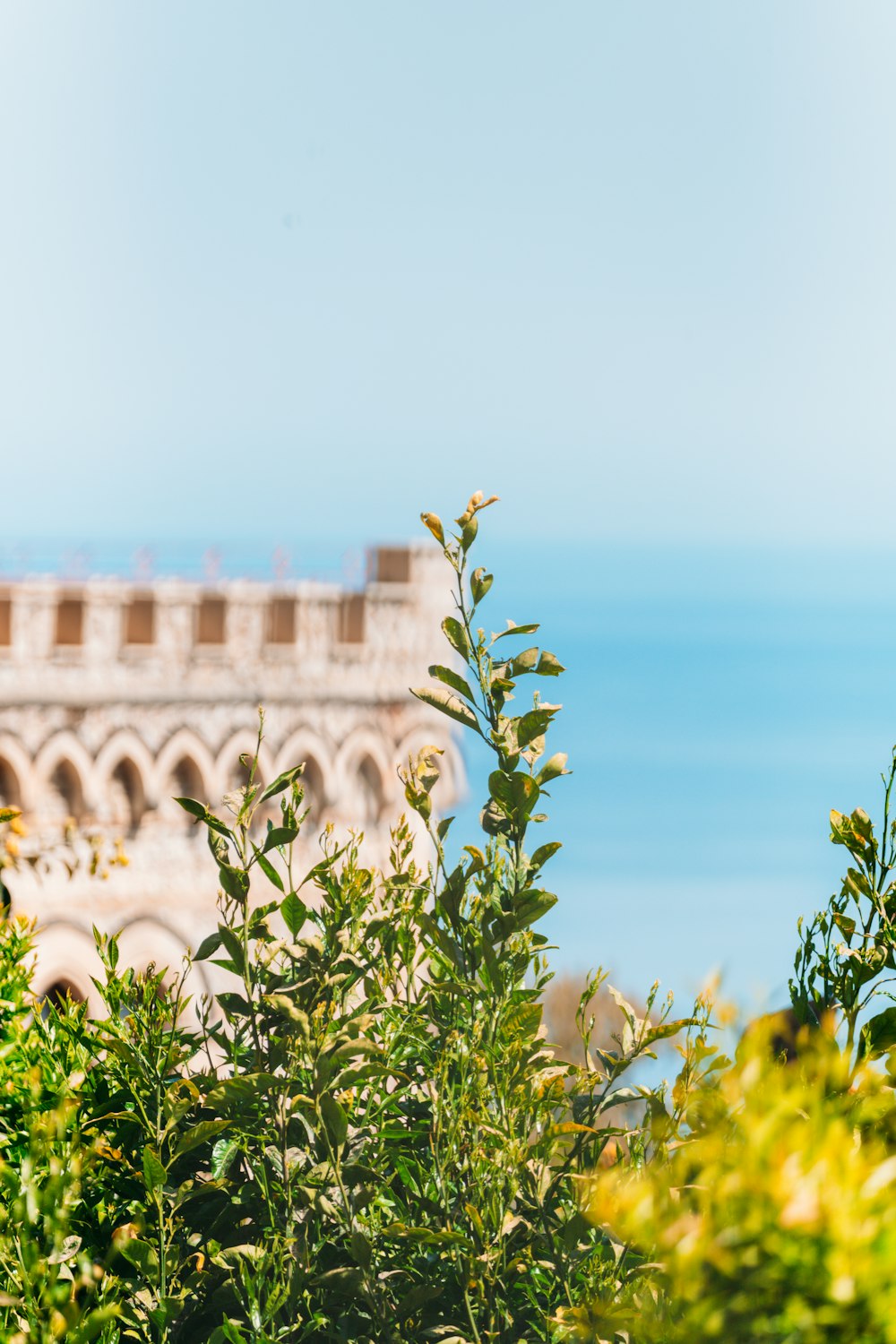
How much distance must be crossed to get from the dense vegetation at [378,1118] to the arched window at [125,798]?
9.34 meters

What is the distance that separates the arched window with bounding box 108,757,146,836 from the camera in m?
11.2

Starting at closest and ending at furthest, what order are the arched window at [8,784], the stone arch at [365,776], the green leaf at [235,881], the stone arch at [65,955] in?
the green leaf at [235,881] < the stone arch at [65,955] < the arched window at [8,784] < the stone arch at [365,776]

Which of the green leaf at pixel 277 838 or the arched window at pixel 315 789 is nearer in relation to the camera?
the green leaf at pixel 277 838

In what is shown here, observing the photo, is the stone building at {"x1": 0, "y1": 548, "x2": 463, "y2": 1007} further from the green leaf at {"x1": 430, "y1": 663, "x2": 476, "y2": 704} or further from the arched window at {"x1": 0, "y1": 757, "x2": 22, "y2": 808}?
the green leaf at {"x1": 430, "y1": 663, "x2": 476, "y2": 704}

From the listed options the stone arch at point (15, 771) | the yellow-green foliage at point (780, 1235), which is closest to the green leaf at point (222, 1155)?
the yellow-green foliage at point (780, 1235)

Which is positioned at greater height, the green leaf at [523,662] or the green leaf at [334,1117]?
the green leaf at [523,662]

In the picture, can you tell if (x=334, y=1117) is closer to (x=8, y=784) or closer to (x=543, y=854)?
(x=543, y=854)

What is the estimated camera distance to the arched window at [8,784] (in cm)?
1104

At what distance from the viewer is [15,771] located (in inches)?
434

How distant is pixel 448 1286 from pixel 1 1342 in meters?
0.56

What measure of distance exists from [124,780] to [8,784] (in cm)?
88

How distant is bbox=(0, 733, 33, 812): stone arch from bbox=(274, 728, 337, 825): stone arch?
1923 millimetres

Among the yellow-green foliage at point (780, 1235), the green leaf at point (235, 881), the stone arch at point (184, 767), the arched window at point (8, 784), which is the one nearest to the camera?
the yellow-green foliage at point (780, 1235)

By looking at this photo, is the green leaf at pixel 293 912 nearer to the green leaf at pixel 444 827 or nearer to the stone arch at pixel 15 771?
the green leaf at pixel 444 827
